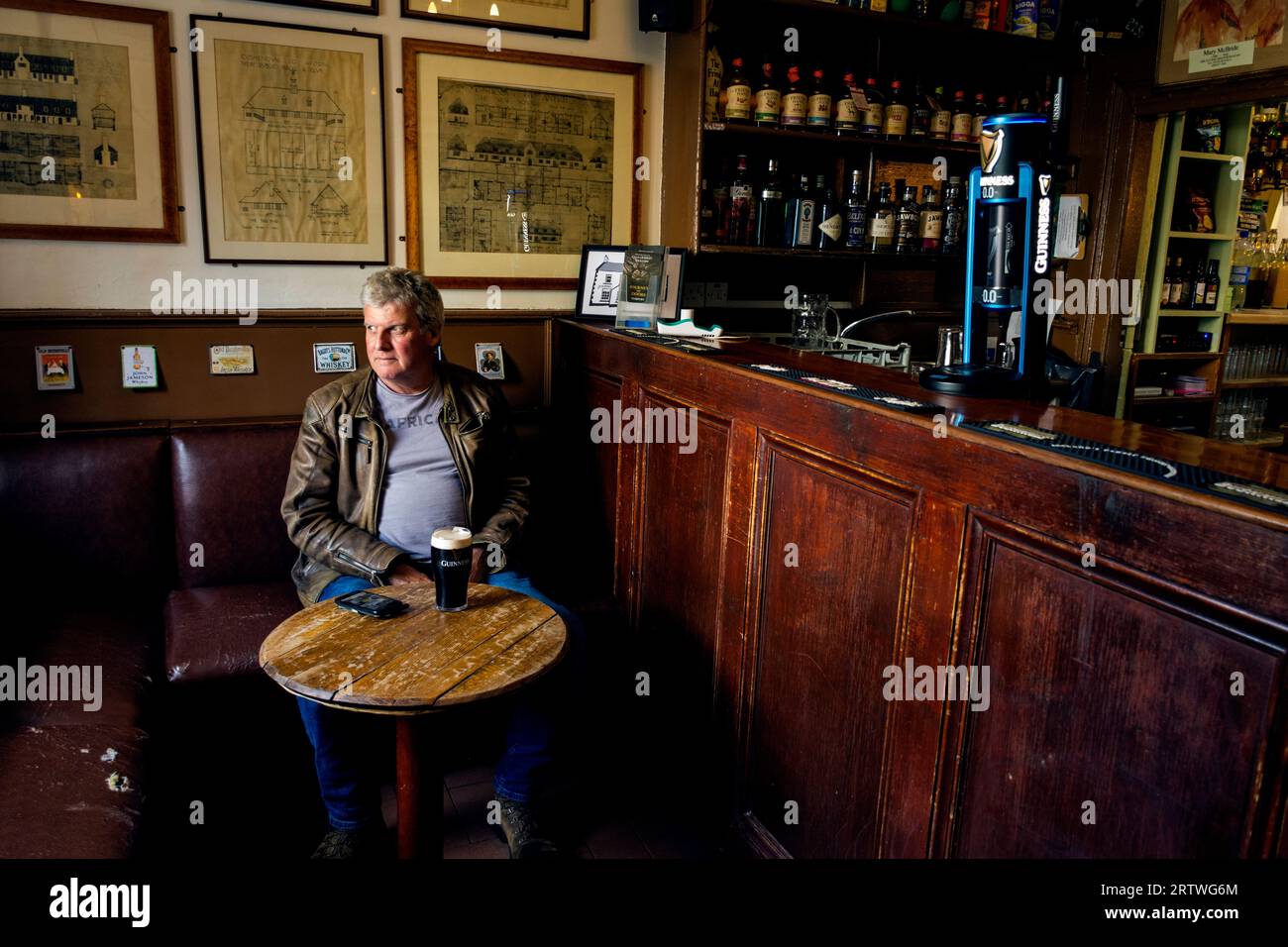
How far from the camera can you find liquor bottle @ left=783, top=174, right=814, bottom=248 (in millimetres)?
3551

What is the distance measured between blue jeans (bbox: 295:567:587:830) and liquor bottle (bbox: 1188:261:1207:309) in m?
3.97

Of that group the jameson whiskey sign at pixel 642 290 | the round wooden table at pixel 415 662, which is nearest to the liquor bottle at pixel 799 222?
the jameson whiskey sign at pixel 642 290

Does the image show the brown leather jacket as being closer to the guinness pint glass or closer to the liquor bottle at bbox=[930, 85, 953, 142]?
the guinness pint glass

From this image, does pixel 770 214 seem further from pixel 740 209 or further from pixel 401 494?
pixel 401 494

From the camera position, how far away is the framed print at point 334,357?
306cm

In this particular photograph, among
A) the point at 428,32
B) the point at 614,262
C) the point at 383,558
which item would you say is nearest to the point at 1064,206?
the point at 614,262

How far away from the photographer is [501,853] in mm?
2240

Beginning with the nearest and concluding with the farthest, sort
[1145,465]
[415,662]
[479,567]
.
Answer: [1145,465], [415,662], [479,567]

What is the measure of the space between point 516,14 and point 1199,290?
364 cm

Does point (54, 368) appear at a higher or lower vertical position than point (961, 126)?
lower

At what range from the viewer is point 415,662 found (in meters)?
1.69

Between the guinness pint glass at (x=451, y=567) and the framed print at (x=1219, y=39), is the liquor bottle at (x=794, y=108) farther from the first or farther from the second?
the guinness pint glass at (x=451, y=567)

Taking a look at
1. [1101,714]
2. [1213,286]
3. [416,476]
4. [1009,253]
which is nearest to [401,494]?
[416,476]

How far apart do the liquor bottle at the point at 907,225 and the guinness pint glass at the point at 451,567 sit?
2.58m
